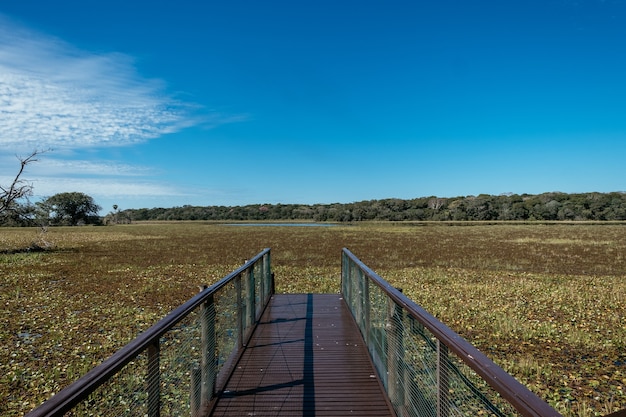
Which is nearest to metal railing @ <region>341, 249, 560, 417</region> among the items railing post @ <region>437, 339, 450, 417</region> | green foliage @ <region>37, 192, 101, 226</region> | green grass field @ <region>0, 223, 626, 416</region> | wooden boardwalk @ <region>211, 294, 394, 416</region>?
railing post @ <region>437, 339, 450, 417</region>

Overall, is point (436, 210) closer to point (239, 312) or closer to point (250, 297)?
point (250, 297)

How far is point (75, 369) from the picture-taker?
659 cm

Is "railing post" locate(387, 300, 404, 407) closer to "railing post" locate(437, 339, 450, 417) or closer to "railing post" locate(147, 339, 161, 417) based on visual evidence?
"railing post" locate(437, 339, 450, 417)

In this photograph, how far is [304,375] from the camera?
4527 millimetres

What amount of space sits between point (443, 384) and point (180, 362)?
101 inches

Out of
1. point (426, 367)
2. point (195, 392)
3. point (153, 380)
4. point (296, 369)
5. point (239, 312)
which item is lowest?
point (296, 369)

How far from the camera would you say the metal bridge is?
203 cm

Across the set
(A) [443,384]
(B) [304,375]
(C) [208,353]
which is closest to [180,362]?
(C) [208,353]

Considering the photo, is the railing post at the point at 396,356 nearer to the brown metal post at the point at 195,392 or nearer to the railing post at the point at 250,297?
the brown metal post at the point at 195,392

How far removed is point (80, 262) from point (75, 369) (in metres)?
17.1

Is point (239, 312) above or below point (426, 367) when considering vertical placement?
below

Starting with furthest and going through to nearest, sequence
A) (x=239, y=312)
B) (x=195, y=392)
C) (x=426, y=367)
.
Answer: (x=239, y=312) → (x=195, y=392) → (x=426, y=367)

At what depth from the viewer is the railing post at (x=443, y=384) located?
237 cm

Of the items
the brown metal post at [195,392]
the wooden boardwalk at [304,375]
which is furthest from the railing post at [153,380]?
the wooden boardwalk at [304,375]
